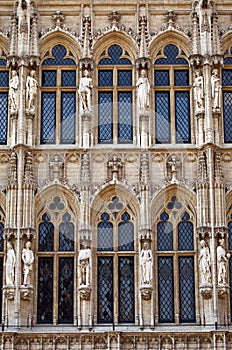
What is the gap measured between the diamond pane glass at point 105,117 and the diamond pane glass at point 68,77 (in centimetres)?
104

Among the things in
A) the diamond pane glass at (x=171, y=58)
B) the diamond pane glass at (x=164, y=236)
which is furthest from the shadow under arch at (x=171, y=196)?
the diamond pane glass at (x=171, y=58)

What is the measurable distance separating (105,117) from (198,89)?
10.3 feet

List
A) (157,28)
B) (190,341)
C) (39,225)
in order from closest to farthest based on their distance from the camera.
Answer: (190,341) < (39,225) < (157,28)

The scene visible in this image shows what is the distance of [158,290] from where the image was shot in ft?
82.4

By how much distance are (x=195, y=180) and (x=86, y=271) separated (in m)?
4.51

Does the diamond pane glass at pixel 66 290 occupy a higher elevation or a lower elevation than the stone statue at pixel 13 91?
lower

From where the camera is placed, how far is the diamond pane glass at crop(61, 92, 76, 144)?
1051 inches

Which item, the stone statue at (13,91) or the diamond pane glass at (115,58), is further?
the diamond pane glass at (115,58)

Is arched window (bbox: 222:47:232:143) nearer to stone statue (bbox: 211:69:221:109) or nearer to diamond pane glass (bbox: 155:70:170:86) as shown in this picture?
stone statue (bbox: 211:69:221:109)

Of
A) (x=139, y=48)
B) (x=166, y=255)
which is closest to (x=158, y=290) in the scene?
(x=166, y=255)

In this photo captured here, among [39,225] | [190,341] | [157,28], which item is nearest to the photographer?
[190,341]

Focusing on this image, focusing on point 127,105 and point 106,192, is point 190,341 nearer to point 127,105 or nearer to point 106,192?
point 106,192

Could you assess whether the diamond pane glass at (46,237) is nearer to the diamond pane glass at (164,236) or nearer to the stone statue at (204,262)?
the diamond pane glass at (164,236)

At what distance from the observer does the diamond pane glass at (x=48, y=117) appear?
26.7 meters
